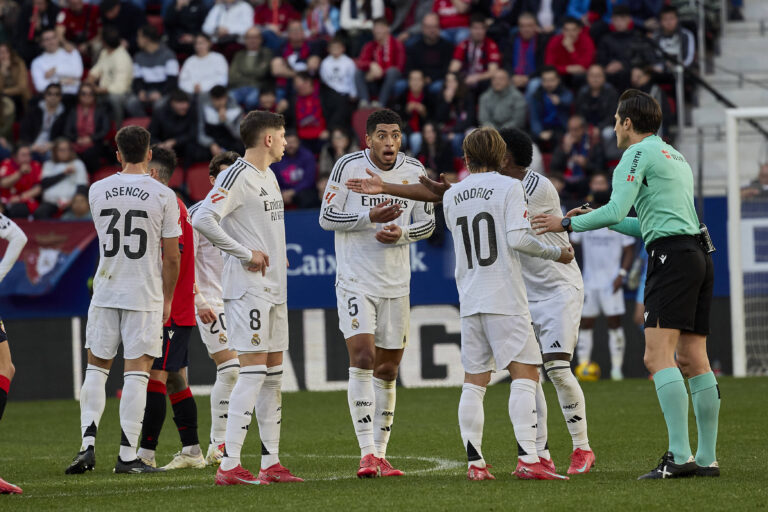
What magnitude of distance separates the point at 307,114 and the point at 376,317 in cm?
1195

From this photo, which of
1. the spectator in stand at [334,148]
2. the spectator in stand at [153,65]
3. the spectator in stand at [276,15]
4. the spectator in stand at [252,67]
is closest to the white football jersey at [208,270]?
the spectator in stand at [334,148]

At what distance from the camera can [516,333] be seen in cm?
748

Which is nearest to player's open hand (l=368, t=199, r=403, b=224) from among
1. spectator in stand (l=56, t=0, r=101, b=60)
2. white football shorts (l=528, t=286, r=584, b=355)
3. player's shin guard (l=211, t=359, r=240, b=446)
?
white football shorts (l=528, t=286, r=584, b=355)

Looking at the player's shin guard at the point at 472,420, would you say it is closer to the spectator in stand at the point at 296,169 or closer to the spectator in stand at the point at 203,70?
the spectator in stand at the point at 296,169

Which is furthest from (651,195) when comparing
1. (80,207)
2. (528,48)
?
(528,48)

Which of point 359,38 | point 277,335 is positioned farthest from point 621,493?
point 359,38

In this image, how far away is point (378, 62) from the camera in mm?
20641

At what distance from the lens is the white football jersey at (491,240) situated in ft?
24.5

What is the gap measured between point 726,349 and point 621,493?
32.8 feet

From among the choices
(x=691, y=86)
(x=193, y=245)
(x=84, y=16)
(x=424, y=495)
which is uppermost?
(x=84, y=16)

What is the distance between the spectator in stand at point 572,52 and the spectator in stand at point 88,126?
7.43 meters

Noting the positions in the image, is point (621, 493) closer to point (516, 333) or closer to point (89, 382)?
point (516, 333)

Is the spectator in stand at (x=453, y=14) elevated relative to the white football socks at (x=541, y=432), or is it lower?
elevated

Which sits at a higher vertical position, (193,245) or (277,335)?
(193,245)
